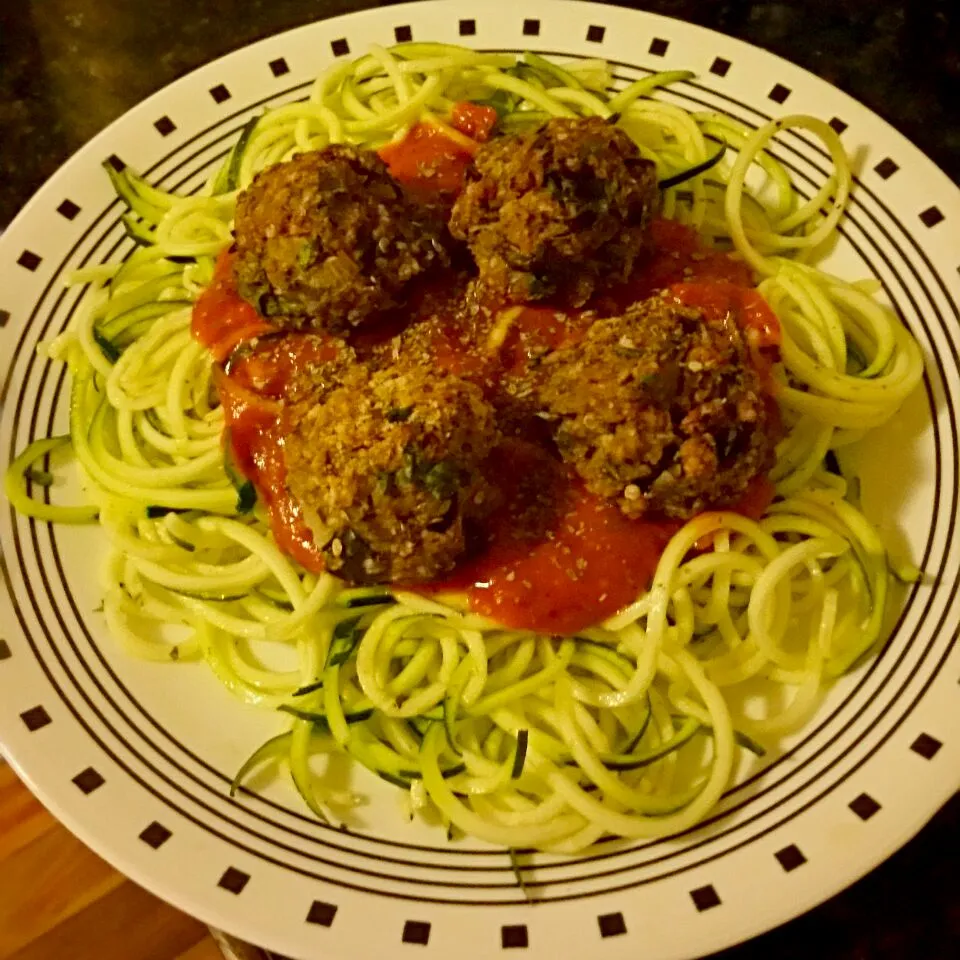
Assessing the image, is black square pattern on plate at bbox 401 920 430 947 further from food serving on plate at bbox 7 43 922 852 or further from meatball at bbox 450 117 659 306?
meatball at bbox 450 117 659 306

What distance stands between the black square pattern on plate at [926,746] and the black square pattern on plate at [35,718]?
8.91 ft

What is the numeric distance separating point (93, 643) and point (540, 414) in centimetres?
173

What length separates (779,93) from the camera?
4391mm

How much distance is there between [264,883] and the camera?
10.1 feet

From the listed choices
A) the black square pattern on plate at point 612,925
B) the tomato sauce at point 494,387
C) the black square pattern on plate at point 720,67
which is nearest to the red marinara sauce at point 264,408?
the tomato sauce at point 494,387

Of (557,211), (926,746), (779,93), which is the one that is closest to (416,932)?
(926,746)

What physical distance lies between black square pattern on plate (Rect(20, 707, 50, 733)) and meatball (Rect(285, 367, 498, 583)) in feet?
3.58

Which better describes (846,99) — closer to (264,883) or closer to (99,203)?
(99,203)

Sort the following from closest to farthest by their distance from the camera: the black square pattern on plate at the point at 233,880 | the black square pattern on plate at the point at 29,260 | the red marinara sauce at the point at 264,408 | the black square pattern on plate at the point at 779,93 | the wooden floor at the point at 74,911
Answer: the black square pattern on plate at the point at 233,880, the wooden floor at the point at 74,911, the red marinara sauce at the point at 264,408, the black square pattern on plate at the point at 29,260, the black square pattern on plate at the point at 779,93

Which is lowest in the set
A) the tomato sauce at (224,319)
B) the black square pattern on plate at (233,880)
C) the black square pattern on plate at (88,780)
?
the black square pattern on plate at (233,880)

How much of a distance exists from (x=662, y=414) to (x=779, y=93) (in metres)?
2.01

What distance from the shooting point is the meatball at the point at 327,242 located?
11.4ft

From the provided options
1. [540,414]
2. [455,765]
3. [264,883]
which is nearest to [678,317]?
[540,414]

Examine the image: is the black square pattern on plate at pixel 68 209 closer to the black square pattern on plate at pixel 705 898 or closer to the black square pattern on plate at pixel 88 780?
the black square pattern on plate at pixel 88 780
